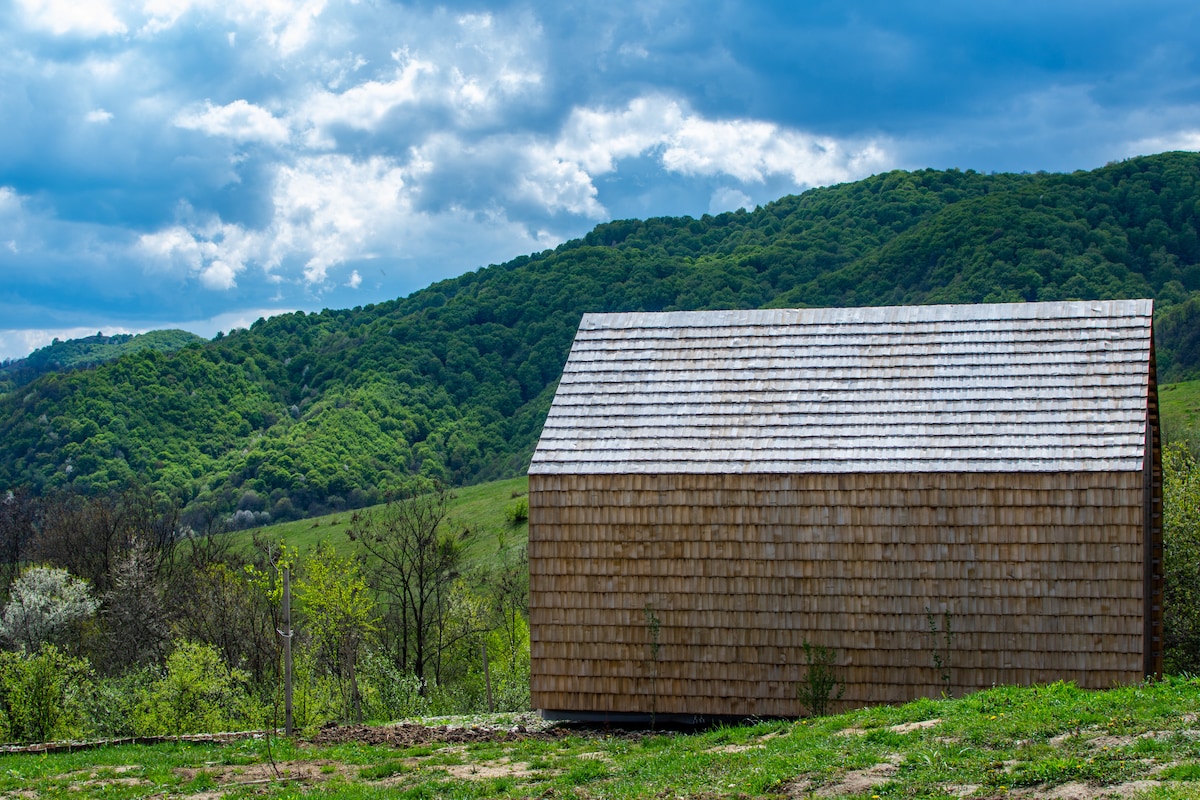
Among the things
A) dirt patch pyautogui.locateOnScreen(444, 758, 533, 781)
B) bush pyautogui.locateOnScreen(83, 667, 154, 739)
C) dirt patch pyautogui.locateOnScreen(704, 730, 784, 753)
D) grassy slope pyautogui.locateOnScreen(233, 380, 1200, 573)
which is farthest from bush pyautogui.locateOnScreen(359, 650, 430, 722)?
grassy slope pyautogui.locateOnScreen(233, 380, 1200, 573)

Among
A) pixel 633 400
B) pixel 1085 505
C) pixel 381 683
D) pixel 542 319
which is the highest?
pixel 542 319

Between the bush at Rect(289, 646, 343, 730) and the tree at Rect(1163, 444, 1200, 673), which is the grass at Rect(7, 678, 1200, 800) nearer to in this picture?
the bush at Rect(289, 646, 343, 730)

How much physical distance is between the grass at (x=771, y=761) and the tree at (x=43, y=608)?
1062 inches

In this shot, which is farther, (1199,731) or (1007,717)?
(1007,717)

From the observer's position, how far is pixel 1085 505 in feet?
52.3

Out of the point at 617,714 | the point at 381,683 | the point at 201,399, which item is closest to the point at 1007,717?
the point at 617,714

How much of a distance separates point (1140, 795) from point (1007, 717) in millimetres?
3182

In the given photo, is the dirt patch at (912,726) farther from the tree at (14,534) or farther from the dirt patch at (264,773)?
the tree at (14,534)


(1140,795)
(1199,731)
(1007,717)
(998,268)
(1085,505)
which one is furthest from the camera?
(998,268)

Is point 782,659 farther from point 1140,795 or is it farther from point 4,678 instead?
point 4,678

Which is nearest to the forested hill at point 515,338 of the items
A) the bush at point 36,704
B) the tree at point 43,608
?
the tree at point 43,608

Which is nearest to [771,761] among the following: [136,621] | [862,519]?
[862,519]

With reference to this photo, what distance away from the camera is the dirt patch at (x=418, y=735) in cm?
1634

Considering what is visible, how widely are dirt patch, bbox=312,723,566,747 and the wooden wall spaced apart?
38.4 inches
